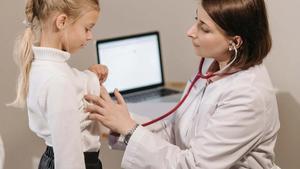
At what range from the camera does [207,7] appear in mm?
1440

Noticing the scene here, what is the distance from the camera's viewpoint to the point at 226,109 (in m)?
1.42

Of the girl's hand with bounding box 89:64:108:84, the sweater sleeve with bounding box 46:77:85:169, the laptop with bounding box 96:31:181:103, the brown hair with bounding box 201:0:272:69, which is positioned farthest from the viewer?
the laptop with bounding box 96:31:181:103

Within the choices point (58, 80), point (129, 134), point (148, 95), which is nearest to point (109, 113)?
point (129, 134)

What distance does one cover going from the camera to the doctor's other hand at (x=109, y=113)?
4.65ft

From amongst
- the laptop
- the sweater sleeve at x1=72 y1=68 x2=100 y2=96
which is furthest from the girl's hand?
the laptop

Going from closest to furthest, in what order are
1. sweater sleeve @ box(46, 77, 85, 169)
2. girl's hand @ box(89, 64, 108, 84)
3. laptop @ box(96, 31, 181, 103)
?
1. sweater sleeve @ box(46, 77, 85, 169)
2. girl's hand @ box(89, 64, 108, 84)
3. laptop @ box(96, 31, 181, 103)

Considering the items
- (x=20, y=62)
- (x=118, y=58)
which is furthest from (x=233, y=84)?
(x=118, y=58)

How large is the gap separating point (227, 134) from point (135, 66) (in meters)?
1.14

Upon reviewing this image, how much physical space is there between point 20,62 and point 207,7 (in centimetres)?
57

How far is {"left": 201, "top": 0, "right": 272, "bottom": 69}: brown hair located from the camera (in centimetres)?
140

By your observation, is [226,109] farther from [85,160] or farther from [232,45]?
[85,160]

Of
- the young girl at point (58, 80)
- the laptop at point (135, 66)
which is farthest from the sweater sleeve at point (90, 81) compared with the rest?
the laptop at point (135, 66)

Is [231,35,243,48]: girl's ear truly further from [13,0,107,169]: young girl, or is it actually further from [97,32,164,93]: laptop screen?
[97,32,164,93]: laptop screen

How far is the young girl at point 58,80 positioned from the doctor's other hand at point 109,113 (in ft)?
0.10
